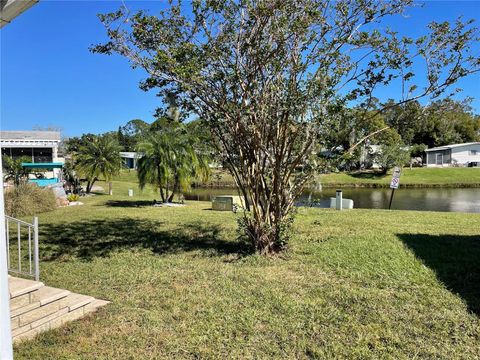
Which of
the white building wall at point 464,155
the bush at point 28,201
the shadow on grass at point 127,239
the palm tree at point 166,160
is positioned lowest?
the shadow on grass at point 127,239

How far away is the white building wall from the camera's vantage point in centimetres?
4547

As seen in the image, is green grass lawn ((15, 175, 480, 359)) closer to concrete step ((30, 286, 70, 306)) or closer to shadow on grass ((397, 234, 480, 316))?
shadow on grass ((397, 234, 480, 316))

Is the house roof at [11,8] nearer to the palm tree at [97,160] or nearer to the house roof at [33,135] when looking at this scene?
→ the palm tree at [97,160]

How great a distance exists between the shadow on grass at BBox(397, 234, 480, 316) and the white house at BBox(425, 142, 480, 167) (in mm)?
43564

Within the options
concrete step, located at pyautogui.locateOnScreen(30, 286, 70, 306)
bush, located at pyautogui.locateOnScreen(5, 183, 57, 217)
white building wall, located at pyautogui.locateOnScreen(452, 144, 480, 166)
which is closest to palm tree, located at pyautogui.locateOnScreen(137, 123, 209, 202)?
bush, located at pyautogui.locateOnScreen(5, 183, 57, 217)

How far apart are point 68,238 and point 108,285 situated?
12.0ft

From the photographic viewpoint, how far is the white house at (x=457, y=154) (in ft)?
149

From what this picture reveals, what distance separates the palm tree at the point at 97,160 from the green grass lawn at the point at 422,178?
63.4 ft

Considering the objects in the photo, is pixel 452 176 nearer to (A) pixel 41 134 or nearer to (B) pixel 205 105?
(B) pixel 205 105

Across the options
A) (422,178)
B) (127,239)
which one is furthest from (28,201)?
(422,178)

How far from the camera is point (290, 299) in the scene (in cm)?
420

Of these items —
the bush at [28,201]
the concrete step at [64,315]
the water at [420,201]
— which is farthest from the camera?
the water at [420,201]

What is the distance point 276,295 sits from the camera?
4.31 metres

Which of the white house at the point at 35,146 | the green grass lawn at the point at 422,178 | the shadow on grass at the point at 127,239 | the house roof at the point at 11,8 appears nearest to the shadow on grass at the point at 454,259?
the shadow on grass at the point at 127,239
